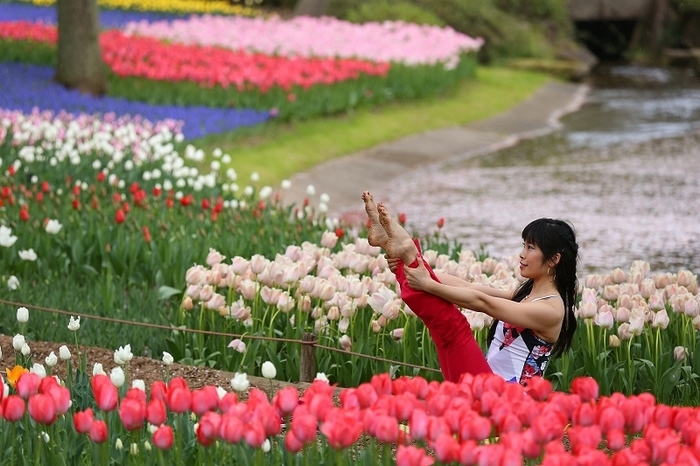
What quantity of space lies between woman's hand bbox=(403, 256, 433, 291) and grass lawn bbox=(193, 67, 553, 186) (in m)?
7.32

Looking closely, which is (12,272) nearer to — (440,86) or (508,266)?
(508,266)

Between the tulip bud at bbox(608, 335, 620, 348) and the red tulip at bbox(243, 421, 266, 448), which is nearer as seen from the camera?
the red tulip at bbox(243, 421, 266, 448)

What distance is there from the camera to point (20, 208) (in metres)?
7.57

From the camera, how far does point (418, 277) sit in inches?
162

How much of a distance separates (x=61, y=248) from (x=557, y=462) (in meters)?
4.86

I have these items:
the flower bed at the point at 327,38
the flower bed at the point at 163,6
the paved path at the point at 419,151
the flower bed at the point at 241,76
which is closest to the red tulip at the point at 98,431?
the paved path at the point at 419,151

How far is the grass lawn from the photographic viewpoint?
1209 cm

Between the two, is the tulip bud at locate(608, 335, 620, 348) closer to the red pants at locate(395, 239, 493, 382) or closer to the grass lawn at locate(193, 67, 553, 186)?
the red pants at locate(395, 239, 493, 382)

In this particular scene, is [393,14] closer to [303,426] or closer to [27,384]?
[27,384]

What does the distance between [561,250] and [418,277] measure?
2.02 feet

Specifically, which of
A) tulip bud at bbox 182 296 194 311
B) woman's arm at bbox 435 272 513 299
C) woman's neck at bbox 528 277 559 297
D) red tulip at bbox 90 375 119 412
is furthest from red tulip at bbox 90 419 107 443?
tulip bud at bbox 182 296 194 311

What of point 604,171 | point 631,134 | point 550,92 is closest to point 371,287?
point 604,171

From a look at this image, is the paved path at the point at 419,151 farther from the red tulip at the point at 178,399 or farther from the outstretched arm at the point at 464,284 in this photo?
the red tulip at the point at 178,399

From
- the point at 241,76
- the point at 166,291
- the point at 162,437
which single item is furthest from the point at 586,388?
the point at 241,76
